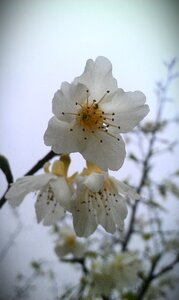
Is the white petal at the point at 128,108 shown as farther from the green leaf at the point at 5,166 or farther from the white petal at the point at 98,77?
the green leaf at the point at 5,166

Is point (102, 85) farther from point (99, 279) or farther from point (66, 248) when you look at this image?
point (66, 248)

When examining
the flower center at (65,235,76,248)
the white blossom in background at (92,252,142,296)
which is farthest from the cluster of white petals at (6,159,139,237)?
the flower center at (65,235,76,248)

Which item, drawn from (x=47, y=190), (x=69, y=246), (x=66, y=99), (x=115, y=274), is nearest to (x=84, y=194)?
(x=47, y=190)

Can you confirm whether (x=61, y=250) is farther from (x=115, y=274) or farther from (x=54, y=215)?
(x=54, y=215)

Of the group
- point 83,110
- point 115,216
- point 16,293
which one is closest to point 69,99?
point 83,110

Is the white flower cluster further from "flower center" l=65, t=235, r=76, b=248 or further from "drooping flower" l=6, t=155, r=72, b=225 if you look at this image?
"flower center" l=65, t=235, r=76, b=248

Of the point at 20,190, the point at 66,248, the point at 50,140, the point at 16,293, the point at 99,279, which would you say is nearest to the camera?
the point at 50,140
